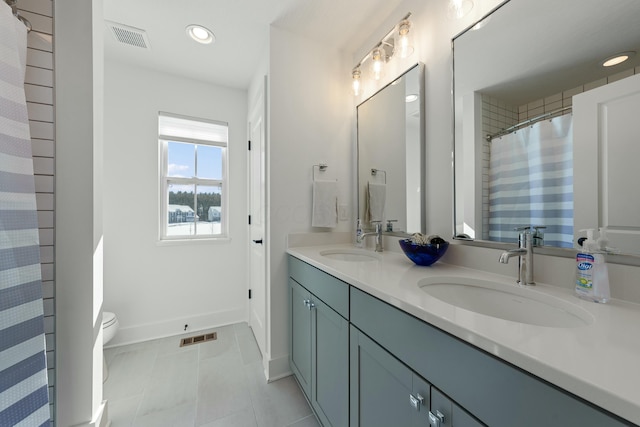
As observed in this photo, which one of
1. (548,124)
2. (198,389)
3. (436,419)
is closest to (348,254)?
(436,419)

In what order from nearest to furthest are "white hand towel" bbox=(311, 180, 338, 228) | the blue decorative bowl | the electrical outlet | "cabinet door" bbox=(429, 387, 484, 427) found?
"cabinet door" bbox=(429, 387, 484, 427)
the blue decorative bowl
"white hand towel" bbox=(311, 180, 338, 228)
the electrical outlet

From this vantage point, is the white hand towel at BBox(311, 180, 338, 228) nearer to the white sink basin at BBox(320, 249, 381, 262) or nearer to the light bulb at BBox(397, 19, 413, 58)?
the white sink basin at BBox(320, 249, 381, 262)

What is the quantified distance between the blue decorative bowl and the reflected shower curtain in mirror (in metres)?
0.21

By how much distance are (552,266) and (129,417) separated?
7.23 ft

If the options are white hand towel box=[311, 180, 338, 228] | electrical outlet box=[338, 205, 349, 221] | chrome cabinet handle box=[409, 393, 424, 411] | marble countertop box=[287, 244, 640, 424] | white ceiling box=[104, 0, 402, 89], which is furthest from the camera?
electrical outlet box=[338, 205, 349, 221]

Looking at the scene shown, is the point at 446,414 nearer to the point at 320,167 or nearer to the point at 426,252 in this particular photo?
the point at 426,252

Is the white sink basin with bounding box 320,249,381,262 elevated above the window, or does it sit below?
below

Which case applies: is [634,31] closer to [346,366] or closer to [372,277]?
[372,277]

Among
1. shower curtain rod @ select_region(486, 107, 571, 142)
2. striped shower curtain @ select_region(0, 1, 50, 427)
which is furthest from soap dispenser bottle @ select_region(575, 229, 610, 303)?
striped shower curtain @ select_region(0, 1, 50, 427)

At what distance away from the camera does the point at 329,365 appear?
3.71 feet

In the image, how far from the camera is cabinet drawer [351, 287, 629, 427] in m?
0.39

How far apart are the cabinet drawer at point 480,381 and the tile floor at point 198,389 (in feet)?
3.33

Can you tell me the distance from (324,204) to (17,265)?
1465 mm

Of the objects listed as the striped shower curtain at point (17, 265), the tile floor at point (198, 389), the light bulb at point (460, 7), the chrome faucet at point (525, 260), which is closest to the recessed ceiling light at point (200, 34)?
the striped shower curtain at point (17, 265)
